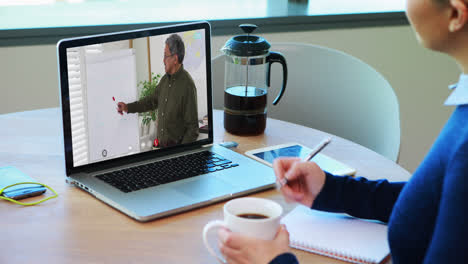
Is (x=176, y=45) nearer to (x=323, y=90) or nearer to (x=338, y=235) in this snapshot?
(x=338, y=235)

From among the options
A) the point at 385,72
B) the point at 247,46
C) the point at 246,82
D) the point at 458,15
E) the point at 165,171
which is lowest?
the point at 385,72

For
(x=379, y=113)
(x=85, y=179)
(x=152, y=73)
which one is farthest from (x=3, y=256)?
(x=379, y=113)

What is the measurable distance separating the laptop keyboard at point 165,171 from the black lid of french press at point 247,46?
284 millimetres

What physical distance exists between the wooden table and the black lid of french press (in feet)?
1.08

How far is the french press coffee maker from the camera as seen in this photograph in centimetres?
149

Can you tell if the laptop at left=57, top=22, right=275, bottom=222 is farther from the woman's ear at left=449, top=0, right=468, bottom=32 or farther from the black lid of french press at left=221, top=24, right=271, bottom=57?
the woman's ear at left=449, top=0, right=468, bottom=32

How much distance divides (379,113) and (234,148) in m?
0.52

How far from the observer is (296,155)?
4.57 feet

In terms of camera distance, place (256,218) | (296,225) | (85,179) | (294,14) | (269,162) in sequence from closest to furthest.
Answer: (256,218) → (296,225) → (85,179) → (269,162) → (294,14)

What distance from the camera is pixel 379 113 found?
173 centimetres

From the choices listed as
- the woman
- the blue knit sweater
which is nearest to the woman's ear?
the woman

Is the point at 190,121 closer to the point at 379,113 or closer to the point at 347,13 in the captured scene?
the point at 379,113

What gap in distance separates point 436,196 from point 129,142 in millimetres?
661

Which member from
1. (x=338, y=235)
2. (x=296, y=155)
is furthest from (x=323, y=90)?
(x=338, y=235)
